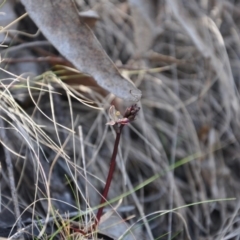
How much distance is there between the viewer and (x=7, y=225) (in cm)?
123

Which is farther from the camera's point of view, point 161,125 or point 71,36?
point 161,125

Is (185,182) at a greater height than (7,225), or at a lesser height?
lesser

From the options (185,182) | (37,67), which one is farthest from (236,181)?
(37,67)

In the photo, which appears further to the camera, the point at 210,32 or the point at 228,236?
the point at 210,32

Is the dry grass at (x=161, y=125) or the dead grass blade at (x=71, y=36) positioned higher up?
the dead grass blade at (x=71, y=36)

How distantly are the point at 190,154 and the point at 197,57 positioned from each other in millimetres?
300

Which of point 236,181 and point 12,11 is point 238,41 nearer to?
point 236,181

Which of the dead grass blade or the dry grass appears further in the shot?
the dry grass

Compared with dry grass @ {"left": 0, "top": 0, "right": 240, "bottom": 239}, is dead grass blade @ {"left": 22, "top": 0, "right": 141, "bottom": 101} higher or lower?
higher

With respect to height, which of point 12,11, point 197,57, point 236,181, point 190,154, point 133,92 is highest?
A: point 12,11

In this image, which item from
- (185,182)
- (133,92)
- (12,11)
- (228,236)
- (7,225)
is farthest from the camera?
(185,182)

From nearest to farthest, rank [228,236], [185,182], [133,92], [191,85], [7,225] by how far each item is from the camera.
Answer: [133,92]
[7,225]
[228,236]
[185,182]
[191,85]

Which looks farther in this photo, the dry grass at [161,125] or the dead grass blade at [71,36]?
the dry grass at [161,125]

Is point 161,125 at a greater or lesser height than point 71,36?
lesser
